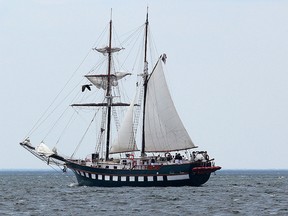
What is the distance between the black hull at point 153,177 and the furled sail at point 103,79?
12.1 metres

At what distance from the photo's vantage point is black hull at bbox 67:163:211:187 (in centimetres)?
9194

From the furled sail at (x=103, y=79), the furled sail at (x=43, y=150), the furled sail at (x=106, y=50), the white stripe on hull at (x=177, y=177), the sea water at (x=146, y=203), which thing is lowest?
the sea water at (x=146, y=203)

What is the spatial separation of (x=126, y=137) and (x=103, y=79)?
1001 cm

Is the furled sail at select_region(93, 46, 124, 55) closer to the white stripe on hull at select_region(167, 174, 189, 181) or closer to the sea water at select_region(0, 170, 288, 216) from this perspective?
the white stripe on hull at select_region(167, 174, 189, 181)

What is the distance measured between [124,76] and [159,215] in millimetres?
42518

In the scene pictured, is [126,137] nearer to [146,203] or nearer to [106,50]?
[106,50]

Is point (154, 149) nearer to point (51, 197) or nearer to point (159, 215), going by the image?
point (51, 197)

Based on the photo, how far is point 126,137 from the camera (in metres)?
95.4

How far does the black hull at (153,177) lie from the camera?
3620 inches

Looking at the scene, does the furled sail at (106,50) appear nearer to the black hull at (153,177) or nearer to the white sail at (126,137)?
the white sail at (126,137)

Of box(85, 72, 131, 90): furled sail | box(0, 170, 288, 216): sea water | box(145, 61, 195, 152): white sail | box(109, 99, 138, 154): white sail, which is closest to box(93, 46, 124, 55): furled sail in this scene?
box(85, 72, 131, 90): furled sail

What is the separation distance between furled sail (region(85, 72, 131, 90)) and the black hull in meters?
12.1

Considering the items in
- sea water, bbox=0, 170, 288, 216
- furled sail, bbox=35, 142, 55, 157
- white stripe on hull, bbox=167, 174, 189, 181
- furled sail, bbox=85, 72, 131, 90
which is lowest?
sea water, bbox=0, 170, 288, 216

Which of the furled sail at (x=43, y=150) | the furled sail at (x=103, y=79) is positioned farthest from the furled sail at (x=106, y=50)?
the furled sail at (x=43, y=150)
